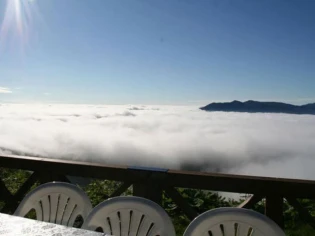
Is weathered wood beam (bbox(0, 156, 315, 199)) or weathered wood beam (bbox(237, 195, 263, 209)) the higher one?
weathered wood beam (bbox(0, 156, 315, 199))

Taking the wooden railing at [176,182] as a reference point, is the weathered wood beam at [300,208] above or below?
below

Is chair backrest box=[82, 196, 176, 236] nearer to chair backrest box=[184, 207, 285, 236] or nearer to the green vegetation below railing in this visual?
chair backrest box=[184, 207, 285, 236]

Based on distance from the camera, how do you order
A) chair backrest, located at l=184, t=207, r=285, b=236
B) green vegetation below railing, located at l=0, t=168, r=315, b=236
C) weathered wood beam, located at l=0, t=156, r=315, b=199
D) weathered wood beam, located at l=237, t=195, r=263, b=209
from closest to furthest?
chair backrest, located at l=184, t=207, r=285, b=236
weathered wood beam, located at l=0, t=156, r=315, b=199
weathered wood beam, located at l=237, t=195, r=263, b=209
green vegetation below railing, located at l=0, t=168, r=315, b=236

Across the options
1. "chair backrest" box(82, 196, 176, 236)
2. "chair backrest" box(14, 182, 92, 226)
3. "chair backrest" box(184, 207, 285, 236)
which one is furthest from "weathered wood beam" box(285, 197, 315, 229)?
"chair backrest" box(14, 182, 92, 226)

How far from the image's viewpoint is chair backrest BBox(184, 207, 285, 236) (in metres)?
1.26

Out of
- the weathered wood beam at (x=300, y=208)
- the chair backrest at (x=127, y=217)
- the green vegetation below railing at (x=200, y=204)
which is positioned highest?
the chair backrest at (x=127, y=217)

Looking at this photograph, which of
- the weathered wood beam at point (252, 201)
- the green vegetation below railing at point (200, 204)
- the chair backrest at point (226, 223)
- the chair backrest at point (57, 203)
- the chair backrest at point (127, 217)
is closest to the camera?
the chair backrest at point (226, 223)

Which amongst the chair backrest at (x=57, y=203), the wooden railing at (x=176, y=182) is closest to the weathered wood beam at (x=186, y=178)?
the wooden railing at (x=176, y=182)

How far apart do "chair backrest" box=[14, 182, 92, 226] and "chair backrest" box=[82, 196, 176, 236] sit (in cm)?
19

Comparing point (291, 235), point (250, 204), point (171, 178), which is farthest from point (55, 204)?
point (291, 235)

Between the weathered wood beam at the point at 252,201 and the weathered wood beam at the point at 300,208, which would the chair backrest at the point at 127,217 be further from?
the weathered wood beam at the point at 300,208

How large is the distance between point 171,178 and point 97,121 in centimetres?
12257

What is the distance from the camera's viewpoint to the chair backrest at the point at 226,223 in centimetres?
126

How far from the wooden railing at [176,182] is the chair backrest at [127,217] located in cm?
59
